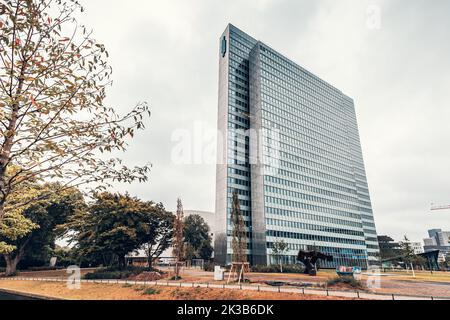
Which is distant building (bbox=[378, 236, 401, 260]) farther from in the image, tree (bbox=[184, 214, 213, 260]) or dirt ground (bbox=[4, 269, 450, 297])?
dirt ground (bbox=[4, 269, 450, 297])

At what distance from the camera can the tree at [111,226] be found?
40625 mm

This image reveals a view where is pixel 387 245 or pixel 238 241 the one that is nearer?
pixel 238 241

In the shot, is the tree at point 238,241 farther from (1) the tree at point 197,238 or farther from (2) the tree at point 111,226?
(1) the tree at point 197,238

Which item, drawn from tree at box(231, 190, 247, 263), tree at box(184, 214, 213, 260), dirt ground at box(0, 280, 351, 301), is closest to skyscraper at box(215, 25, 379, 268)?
tree at box(184, 214, 213, 260)

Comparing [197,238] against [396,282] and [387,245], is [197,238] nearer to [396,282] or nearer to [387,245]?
[396,282]

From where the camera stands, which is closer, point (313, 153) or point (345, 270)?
point (345, 270)

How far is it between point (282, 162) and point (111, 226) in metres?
67.0

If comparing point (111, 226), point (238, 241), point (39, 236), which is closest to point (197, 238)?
point (39, 236)

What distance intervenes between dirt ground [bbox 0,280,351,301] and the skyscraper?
48.6 metres

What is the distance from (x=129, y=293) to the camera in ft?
91.6

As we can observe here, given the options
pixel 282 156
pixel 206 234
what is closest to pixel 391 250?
pixel 282 156
